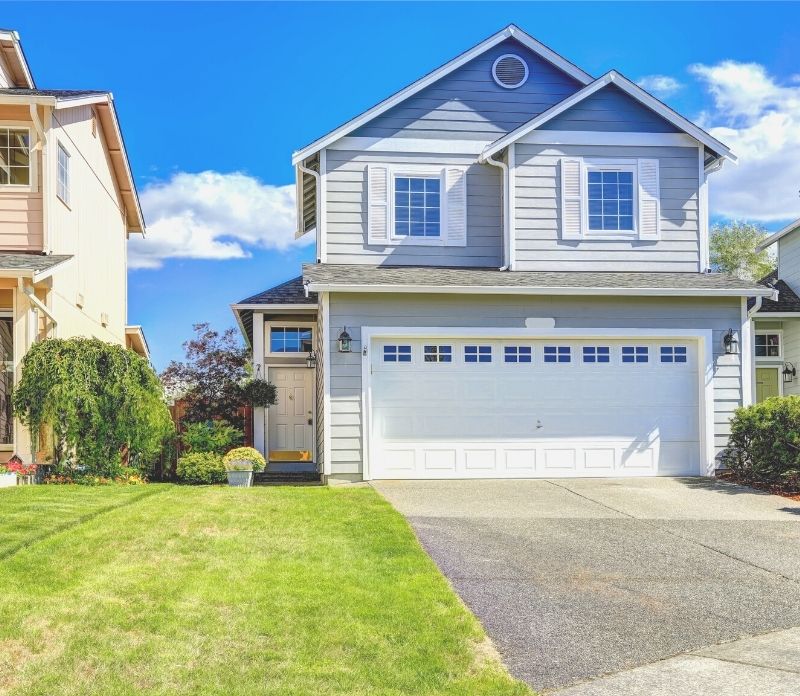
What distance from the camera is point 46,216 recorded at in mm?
13320

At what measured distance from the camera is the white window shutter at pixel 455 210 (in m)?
15.0

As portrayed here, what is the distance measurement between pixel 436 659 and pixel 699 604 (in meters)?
2.34

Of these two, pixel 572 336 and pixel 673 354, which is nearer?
pixel 572 336

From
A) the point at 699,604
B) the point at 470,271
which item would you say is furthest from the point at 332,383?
the point at 699,604

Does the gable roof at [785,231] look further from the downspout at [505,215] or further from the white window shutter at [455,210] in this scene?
the white window shutter at [455,210]

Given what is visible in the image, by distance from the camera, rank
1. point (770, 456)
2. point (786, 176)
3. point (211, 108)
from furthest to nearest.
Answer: point (786, 176) < point (211, 108) < point (770, 456)

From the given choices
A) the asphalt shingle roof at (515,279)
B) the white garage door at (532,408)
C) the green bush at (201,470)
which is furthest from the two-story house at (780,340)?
the green bush at (201,470)

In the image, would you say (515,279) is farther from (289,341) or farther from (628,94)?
(289,341)

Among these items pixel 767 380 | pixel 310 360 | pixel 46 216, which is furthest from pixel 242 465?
pixel 767 380

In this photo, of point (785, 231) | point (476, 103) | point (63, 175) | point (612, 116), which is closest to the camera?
point (63, 175)

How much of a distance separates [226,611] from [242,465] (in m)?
7.69

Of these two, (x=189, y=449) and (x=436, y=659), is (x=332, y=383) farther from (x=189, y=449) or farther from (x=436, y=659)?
(x=436, y=659)

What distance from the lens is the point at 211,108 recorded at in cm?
1897

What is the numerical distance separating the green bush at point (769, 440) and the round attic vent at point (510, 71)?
6.97 meters
